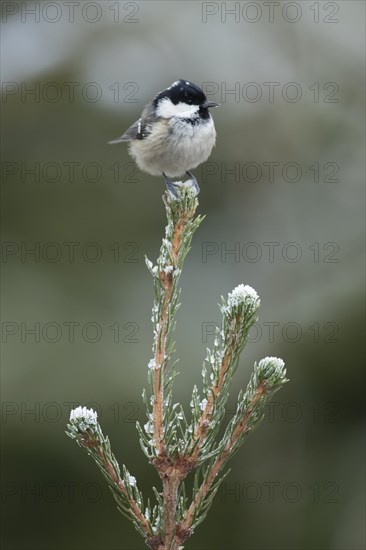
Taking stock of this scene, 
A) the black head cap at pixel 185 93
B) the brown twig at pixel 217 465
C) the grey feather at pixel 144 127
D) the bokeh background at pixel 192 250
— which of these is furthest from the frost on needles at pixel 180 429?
the bokeh background at pixel 192 250

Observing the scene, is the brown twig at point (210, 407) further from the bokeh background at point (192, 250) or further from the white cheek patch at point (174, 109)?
the bokeh background at point (192, 250)

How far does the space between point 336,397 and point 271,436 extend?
19.8 inches

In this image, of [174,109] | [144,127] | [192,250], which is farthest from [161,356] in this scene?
[192,250]

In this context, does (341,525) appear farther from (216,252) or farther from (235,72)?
(235,72)

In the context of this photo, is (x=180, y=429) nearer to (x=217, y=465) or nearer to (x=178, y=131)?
(x=217, y=465)

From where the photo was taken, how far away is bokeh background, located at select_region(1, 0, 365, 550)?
434cm

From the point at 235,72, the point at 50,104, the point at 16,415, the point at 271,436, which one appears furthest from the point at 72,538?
the point at 235,72

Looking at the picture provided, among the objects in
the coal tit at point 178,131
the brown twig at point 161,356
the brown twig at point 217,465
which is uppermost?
the coal tit at point 178,131

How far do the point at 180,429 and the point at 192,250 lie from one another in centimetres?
361

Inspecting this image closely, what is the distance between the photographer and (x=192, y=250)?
5102 mm

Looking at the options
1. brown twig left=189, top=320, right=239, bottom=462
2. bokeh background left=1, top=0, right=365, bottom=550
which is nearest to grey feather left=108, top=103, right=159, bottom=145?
bokeh background left=1, top=0, right=365, bottom=550

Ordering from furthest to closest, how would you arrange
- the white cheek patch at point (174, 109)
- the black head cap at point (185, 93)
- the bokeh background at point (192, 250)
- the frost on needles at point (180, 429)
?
1. the bokeh background at point (192, 250)
2. the white cheek patch at point (174, 109)
3. the black head cap at point (185, 93)
4. the frost on needles at point (180, 429)

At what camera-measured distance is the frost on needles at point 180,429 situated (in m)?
1.41

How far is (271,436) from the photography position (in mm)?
4547
